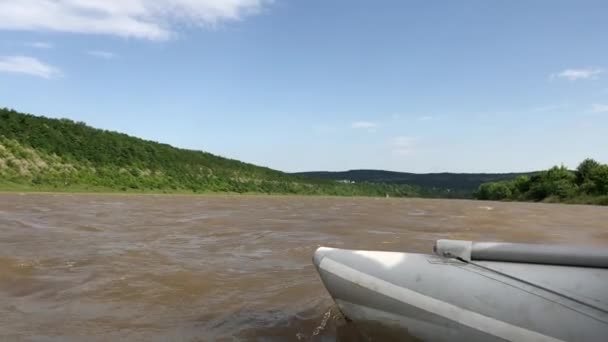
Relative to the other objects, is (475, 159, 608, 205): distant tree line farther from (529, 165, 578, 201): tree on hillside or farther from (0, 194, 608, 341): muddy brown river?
(0, 194, 608, 341): muddy brown river

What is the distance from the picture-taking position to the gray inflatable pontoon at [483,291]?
2551 millimetres

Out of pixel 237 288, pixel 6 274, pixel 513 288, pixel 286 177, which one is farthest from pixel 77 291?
pixel 286 177

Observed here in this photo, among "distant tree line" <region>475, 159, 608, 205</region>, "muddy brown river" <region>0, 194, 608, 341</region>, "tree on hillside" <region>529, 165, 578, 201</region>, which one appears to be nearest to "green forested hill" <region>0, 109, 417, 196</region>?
"muddy brown river" <region>0, 194, 608, 341</region>

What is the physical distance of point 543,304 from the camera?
2.60 m

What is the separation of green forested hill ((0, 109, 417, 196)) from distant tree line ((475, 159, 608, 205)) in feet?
96.6

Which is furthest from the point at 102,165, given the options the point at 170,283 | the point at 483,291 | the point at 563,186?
the point at 483,291

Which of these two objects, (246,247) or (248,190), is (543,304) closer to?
(246,247)

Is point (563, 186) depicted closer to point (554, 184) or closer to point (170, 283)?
point (554, 184)

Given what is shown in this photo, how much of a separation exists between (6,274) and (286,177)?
76.8 meters

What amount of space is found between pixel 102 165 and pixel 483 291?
47.2m

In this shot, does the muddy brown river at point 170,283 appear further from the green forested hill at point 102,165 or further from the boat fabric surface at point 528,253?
the green forested hill at point 102,165

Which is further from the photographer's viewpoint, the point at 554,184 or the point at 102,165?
the point at 554,184

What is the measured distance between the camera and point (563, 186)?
46875 millimetres

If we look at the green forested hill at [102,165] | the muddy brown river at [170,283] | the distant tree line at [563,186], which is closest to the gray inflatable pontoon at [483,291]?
the muddy brown river at [170,283]
